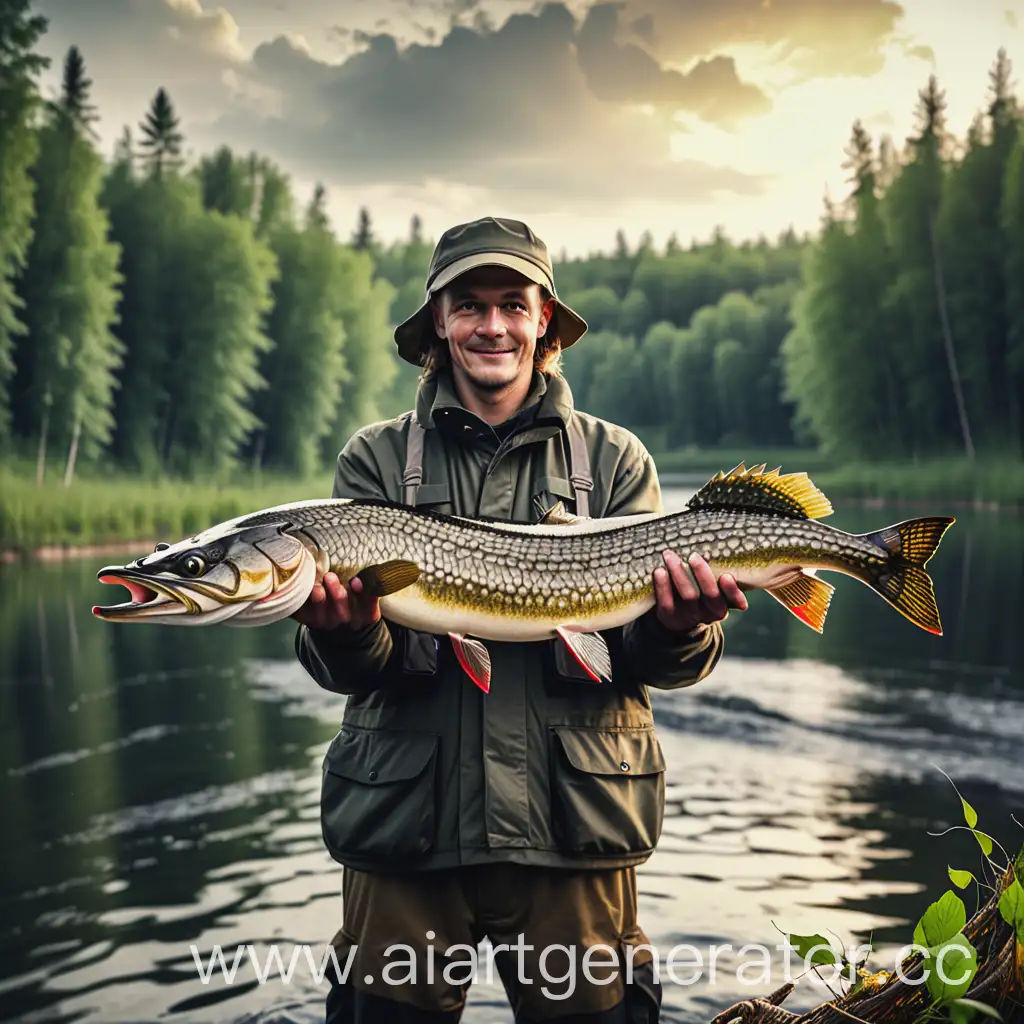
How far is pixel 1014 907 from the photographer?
3018 mm

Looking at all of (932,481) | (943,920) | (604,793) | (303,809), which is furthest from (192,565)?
(932,481)

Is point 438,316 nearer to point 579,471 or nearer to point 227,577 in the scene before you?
point 579,471

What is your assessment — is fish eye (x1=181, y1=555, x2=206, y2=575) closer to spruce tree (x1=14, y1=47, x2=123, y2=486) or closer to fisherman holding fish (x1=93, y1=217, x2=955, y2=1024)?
fisherman holding fish (x1=93, y1=217, x2=955, y2=1024)

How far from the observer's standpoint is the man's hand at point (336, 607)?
360cm

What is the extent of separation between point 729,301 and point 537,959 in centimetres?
13310

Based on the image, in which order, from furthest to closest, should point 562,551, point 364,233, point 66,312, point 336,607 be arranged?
point 364,233, point 66,312, point 562,551, point 336,607

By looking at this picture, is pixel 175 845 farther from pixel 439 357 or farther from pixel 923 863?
pixel 439 357

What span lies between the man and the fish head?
0.39ft

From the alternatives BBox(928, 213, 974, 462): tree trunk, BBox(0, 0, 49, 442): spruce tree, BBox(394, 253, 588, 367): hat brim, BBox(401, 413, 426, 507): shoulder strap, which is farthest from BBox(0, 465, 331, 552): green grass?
BBox(928, 213, 974, 462): tree trunk

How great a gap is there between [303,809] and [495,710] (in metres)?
6.30

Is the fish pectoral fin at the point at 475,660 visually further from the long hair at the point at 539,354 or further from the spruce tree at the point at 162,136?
the spruce tree at the point at 162,136

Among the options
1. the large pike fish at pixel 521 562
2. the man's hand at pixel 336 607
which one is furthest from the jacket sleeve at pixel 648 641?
the man's hand at pixel 336 607

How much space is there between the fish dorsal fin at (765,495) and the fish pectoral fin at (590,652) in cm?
64

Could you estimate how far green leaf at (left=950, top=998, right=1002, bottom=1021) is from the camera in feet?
9.13
